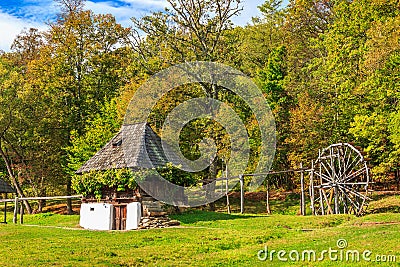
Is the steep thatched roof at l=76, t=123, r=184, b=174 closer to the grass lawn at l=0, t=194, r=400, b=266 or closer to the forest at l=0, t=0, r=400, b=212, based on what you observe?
the forest at l=0, t=0, r=400, b=212

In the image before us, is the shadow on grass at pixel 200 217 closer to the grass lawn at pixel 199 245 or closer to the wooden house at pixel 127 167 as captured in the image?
the wooden house at pixel 127 167

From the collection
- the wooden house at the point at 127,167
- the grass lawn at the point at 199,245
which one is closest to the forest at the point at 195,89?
the wooden house at the point at 127,167

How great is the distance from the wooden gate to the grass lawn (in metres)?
3.67

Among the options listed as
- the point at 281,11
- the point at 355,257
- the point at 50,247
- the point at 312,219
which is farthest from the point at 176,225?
the point at 281,11

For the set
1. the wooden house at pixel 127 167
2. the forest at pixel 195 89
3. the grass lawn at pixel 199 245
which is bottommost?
the grass lawn at pixel 199 245

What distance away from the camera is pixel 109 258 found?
15406 millimetres

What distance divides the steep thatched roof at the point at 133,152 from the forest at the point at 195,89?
1.41 meters

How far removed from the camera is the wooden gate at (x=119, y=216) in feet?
88.8

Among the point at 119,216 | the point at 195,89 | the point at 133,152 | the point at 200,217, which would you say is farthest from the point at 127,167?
the point at 195,89

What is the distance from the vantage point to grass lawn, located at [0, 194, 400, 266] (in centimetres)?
1452

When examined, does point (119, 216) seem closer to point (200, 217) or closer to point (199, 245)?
point (200, 217)

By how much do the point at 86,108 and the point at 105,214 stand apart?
19445 mm

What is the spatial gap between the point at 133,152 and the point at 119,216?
3405 millimetres

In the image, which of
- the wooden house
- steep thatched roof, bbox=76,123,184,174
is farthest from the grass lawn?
steep thatched roof, bbox=76,123,184,174
